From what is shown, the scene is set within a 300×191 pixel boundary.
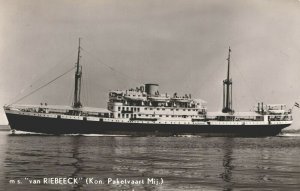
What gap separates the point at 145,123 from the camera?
2271 inches

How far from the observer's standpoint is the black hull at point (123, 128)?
2105 inches

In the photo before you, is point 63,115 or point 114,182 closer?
point 114,182

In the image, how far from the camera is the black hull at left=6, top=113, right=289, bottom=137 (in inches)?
2105

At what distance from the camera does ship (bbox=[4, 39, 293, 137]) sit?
2119 inches

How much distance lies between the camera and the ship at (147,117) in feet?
177

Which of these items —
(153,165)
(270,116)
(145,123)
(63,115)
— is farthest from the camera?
(270,116)

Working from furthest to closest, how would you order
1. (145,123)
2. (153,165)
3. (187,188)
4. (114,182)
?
(145,123) < (153,165) < (114,182) < (187,188)

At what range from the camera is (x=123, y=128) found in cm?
5666

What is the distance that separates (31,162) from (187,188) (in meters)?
9.16

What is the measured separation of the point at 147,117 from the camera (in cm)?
5847

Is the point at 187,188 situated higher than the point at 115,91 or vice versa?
the point at 115,91

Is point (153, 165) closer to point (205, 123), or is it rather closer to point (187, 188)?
point (187, 188)

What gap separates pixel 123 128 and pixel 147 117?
3.71m

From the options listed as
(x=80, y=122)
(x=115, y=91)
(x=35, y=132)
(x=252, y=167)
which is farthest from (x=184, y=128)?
(x=252, y=167)
